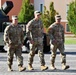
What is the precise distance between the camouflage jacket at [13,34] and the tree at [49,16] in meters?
30.4

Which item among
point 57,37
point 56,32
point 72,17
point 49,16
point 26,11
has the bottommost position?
point 49,16

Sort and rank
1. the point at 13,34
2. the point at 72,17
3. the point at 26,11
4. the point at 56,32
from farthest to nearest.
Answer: the point at 26,11 < the point at 72,17 < the point at 56,32 < the point at 13,34

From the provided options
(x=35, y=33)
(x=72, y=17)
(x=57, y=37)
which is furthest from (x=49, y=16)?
(x=35, y=33)

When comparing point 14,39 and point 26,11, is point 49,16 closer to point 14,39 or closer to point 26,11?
point 26,11

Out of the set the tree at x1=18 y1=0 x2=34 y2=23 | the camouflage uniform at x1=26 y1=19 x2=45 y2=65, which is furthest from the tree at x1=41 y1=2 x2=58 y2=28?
the camouflage uniform at x1=26 y1=19 x2=45 y2=65

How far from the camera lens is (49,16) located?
4644 centimetres

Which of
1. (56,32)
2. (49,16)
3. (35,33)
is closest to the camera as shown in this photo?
(35,33)

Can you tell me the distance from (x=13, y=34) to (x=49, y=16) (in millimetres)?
31060

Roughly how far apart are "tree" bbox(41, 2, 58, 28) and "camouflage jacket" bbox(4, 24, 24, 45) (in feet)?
99.9

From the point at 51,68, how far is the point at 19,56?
4.30ft

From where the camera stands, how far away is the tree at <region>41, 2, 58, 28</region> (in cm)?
4606

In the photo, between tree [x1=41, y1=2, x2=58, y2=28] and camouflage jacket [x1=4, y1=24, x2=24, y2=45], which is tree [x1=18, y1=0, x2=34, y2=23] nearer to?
tree [x1=41, y1=2, x2=58, y2=28]

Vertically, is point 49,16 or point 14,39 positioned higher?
point 14,39

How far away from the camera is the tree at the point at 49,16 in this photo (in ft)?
151
